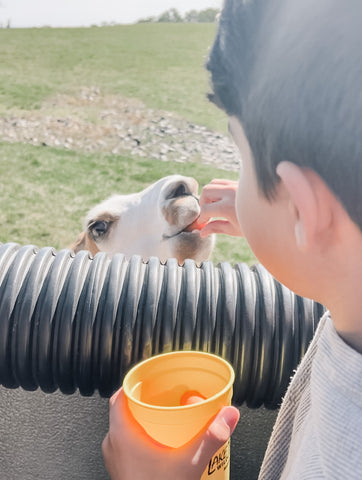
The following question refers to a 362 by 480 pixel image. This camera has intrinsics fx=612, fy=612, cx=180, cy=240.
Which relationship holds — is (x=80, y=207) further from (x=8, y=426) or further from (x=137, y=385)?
(x=137, y=385)

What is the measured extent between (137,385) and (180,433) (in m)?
0.17

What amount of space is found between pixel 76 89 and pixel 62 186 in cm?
795

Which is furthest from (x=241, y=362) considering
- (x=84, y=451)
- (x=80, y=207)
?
(x=80, y=207)

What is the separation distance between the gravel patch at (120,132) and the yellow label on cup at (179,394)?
6501 millimetres

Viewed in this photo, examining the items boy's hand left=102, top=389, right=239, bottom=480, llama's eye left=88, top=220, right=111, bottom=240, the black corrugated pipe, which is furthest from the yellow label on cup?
llama's eye left=88, top=220, right=111, bottom=240

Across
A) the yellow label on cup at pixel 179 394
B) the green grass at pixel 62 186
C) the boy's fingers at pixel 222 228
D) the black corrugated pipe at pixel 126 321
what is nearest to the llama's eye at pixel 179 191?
the black corrugated pipe at pixel 126 321

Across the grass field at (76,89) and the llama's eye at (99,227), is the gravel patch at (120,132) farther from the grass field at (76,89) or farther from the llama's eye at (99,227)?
the llama's eye at (99,227)

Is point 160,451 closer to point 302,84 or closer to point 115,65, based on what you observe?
point 302,84

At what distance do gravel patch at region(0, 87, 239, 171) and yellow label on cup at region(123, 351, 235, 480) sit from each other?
256 inches

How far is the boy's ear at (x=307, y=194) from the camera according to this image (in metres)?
0.66

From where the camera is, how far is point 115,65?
57.1 feet

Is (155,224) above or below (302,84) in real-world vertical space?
below

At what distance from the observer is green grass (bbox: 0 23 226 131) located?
1263cm

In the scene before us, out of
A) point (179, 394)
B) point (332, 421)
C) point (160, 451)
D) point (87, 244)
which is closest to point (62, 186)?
point (87, 244)
